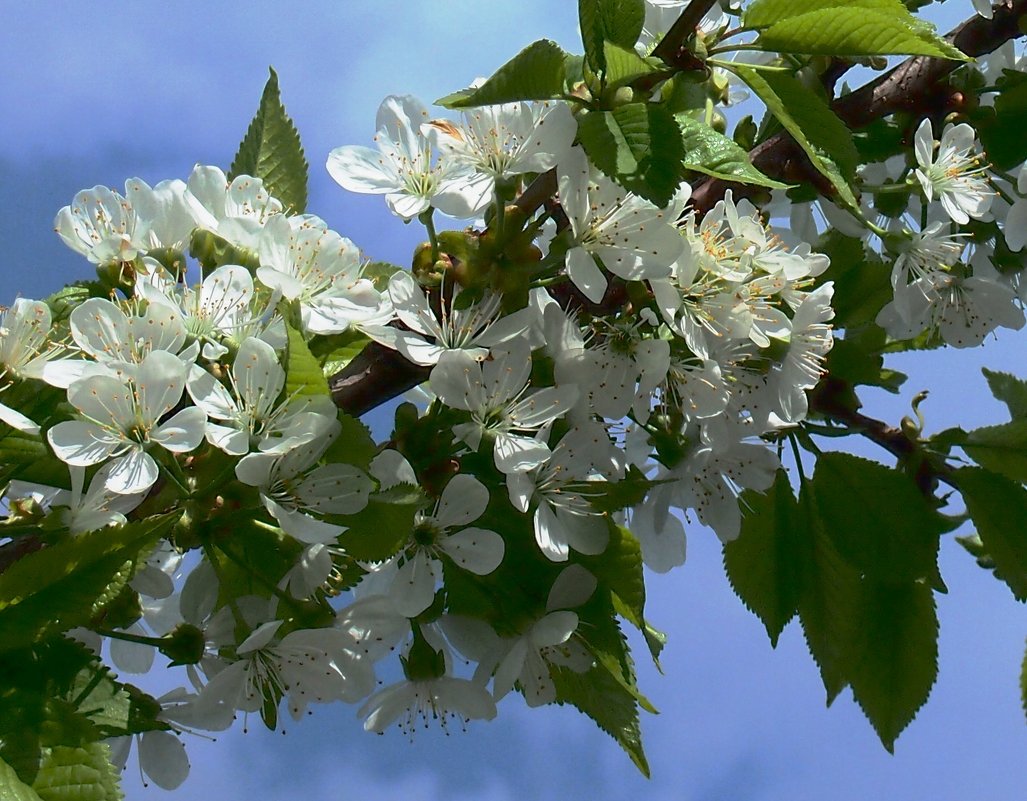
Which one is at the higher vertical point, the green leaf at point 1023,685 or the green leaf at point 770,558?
the green leaf at point 1023,685

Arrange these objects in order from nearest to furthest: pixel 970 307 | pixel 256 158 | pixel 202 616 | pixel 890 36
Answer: pixel 890 36, pixel 202 616, pixel 256 158, pixel 970 307

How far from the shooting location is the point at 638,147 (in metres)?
1.16

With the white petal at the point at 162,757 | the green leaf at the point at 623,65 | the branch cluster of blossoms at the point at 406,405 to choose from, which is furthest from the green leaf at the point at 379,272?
the white petal at the point at 162,757

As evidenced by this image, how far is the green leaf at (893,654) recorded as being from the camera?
1.72 meters

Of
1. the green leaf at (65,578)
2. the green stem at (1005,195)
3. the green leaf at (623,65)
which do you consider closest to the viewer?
the green leaf at (65,578)

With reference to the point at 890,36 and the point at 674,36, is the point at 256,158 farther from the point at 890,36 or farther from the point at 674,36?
the point at 890,36

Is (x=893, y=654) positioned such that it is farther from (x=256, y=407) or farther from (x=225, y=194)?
(x=225, y=194)

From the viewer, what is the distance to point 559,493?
4.39 feet

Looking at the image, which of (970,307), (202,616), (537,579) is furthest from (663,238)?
(970,307)

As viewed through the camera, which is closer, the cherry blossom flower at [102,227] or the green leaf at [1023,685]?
the green leaf at [1023,685]

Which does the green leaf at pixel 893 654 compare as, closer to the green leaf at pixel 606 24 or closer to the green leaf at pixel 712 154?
the green leaf at pixel 712 154

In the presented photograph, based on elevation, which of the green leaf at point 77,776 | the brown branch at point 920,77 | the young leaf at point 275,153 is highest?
the young leaf at point 275,153

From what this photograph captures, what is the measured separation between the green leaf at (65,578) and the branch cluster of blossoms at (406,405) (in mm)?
68

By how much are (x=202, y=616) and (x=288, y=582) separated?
0.55 feet
